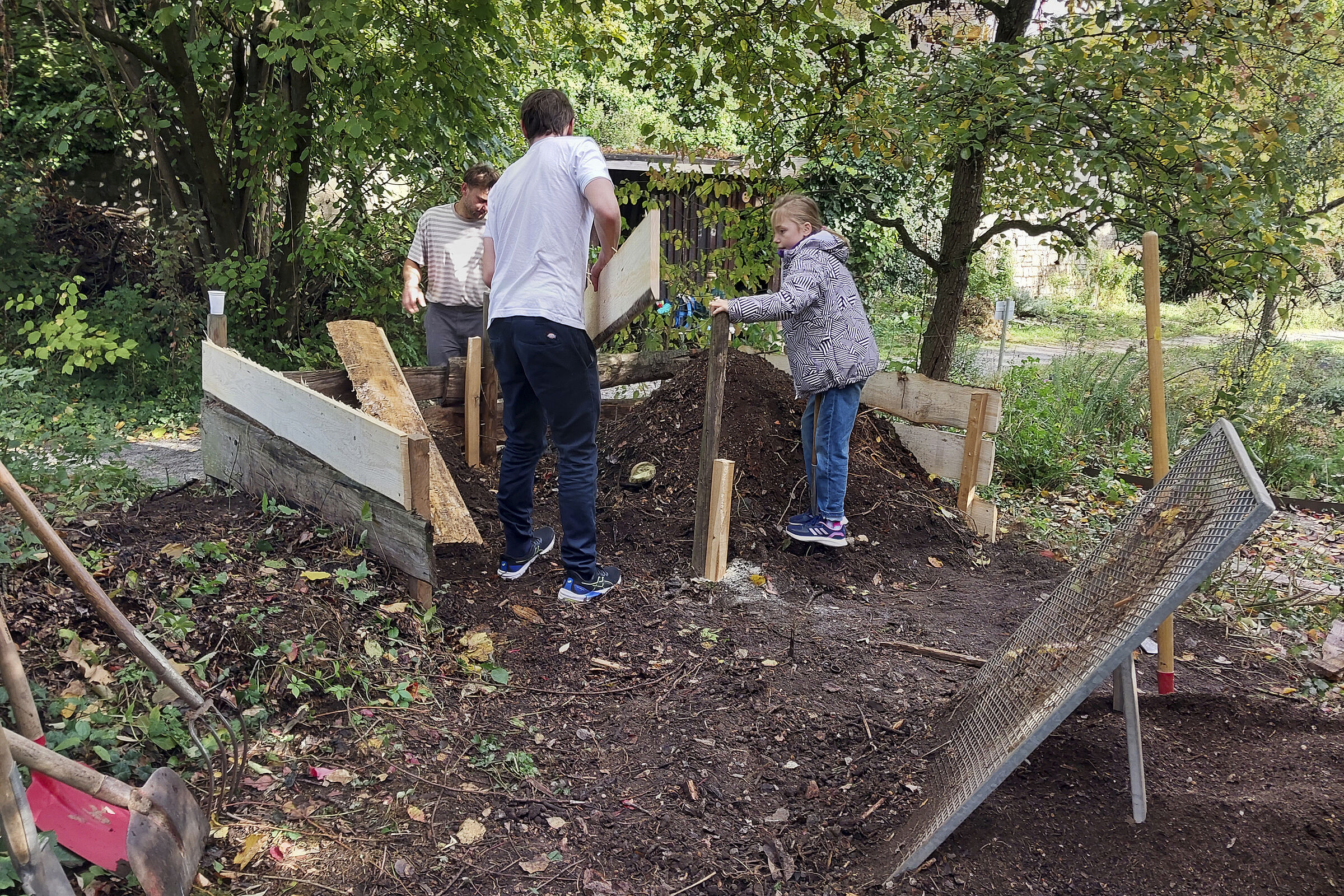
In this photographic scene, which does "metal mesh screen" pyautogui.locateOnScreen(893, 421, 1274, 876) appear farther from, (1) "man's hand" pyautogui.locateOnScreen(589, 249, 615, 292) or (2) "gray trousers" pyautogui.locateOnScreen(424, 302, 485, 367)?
(2) "gray trousers" pyautogui.locateOnScreen(424, 302, 485, 367)

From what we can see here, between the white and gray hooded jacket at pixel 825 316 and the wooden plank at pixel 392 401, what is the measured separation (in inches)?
67.1

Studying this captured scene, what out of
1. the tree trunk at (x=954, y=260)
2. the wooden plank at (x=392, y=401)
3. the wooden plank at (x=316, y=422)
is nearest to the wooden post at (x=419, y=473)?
the wooden plank at (x=316, y=422)

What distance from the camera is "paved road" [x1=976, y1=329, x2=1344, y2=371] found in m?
12.4

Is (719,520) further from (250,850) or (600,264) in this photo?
(250,850)

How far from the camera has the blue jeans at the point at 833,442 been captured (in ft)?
14.5

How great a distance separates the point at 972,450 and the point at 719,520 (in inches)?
71.5

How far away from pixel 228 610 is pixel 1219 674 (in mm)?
3869

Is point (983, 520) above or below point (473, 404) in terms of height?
below

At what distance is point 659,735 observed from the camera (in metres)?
2.94

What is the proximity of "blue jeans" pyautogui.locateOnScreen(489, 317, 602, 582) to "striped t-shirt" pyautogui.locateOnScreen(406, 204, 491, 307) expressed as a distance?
1.64 meters

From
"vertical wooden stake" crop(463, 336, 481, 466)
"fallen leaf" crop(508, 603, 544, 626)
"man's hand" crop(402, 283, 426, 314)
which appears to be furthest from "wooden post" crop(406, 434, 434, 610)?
"vertical wooden stake" crop(463, 336, 481, 466)

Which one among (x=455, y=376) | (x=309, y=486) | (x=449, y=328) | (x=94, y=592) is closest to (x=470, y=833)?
(x=94, y=592)

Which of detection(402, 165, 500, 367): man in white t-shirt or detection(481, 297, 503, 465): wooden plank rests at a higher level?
detection(402, 165, 500, 367): man in white t-shirt

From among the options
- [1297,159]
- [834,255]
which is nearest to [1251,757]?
[834,255]
